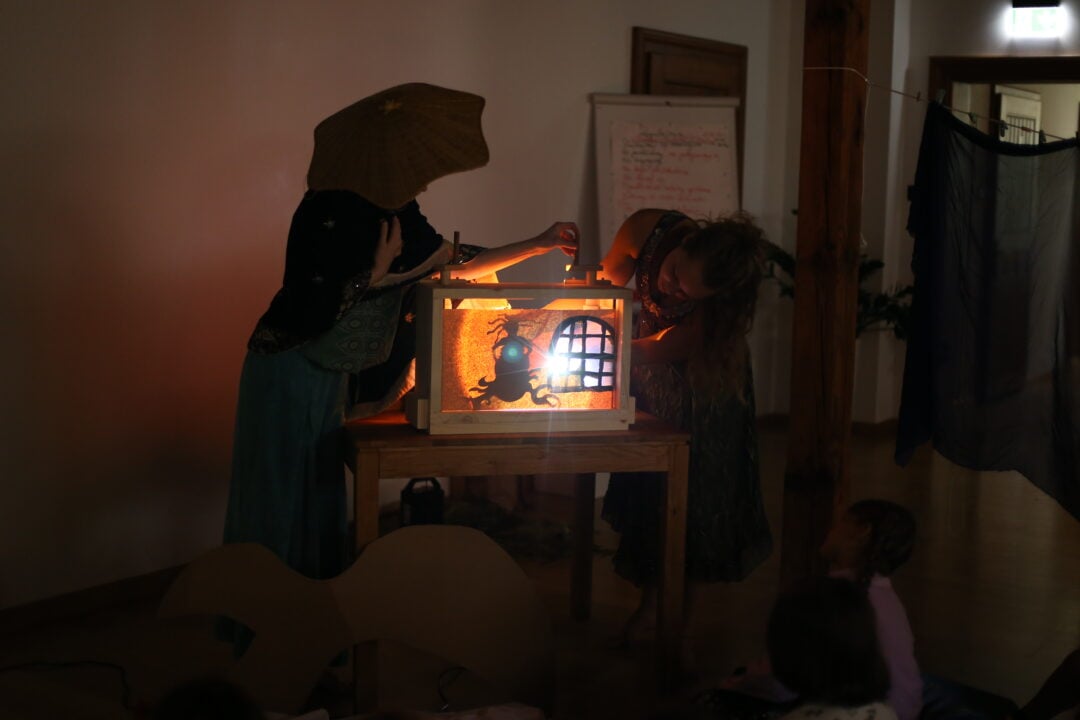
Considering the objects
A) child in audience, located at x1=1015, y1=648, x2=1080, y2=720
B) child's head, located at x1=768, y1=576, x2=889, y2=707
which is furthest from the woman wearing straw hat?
child in audience, located at x1=1015, y1=648, x2=1080, y2=720

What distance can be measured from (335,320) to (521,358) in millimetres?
456

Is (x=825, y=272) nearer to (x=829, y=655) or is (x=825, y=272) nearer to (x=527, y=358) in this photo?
(x=527, y=358)

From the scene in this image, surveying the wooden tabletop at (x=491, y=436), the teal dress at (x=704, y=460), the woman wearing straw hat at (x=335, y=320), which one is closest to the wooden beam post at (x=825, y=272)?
the teal dress at (x=704, y=460)

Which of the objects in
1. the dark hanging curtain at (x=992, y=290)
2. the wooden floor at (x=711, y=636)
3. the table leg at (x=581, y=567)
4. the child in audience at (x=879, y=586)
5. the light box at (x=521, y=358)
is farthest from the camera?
the table leg at (x=581, y=567)

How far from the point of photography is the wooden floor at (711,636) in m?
3.15

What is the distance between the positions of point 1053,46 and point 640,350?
16.2 feet

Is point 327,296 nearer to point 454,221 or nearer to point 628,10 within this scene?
point 454,221

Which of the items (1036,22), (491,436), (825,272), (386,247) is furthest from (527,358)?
(1036,22)

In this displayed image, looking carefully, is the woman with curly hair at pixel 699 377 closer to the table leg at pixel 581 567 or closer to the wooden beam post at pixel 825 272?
the wooden beam post at pixel 825 272

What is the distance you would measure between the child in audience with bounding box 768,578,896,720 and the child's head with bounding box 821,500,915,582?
62 cm

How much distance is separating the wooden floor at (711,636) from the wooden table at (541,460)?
319 millimetres

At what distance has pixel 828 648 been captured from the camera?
1.98 m

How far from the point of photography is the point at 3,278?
3.43 metres

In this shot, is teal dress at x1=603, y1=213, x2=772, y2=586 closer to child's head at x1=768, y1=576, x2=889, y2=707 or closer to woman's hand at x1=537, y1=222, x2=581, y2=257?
woman's hand at x1=537, y1=222, x2=581, y2=257
